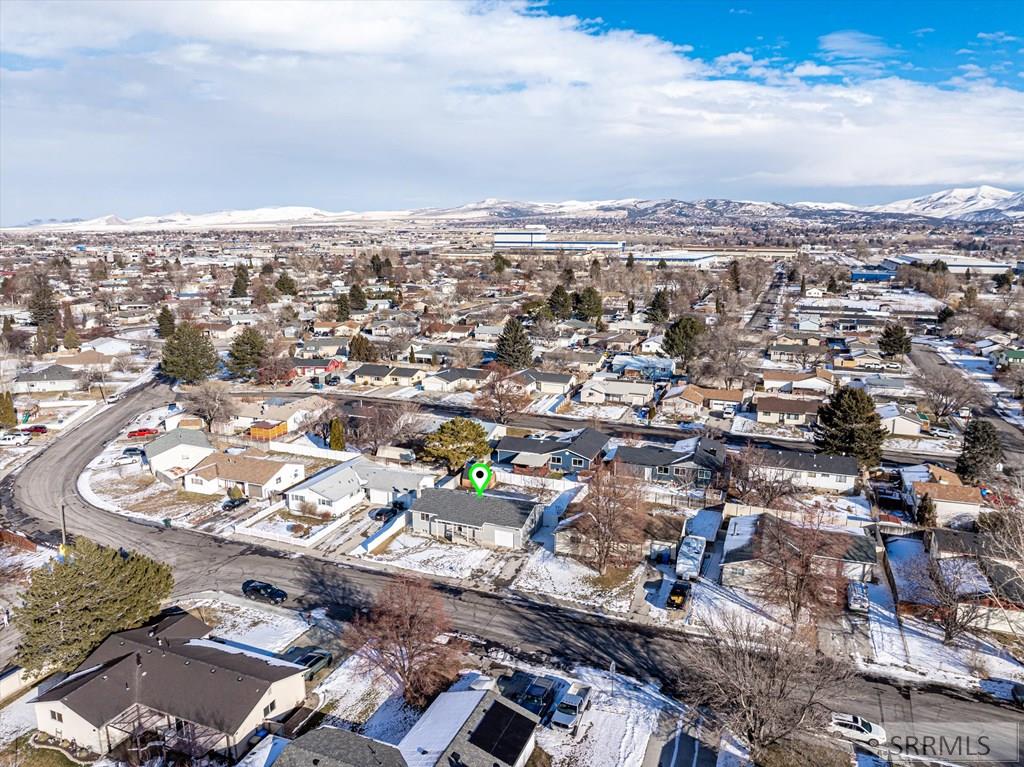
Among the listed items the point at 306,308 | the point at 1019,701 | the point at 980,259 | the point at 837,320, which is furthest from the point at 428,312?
the point at 980,259

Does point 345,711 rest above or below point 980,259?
below

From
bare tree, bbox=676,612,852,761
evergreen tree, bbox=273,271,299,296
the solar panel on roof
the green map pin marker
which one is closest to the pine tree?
the green map pin marker

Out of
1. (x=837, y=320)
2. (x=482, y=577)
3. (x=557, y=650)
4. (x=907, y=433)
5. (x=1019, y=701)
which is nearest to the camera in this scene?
(x=1019, y=701)

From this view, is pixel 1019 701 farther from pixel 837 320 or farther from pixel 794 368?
pixel 837 320

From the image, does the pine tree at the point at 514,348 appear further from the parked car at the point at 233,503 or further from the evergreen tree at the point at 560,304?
the parked car at the point at 233,503

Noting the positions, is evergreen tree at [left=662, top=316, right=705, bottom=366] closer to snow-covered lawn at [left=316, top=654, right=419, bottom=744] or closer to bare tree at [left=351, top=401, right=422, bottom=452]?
bare tree at [left=351, top=401, right=422, bottom=452]

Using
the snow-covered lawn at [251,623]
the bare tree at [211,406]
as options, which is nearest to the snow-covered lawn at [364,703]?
the snow-covered lawn at [251,623]

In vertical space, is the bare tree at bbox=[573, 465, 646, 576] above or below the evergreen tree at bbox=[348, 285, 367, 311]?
below
